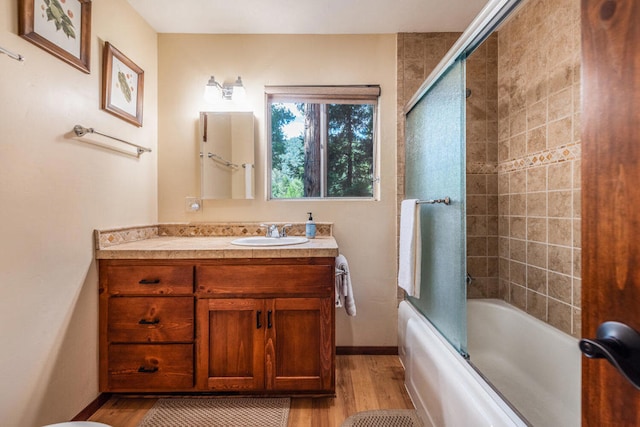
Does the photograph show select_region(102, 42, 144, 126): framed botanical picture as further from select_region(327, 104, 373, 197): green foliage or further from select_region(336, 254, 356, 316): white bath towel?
select_region(336, 254, 356, 316): white bath towel

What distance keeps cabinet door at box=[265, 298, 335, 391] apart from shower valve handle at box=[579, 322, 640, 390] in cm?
132

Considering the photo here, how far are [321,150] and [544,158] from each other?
141 cm

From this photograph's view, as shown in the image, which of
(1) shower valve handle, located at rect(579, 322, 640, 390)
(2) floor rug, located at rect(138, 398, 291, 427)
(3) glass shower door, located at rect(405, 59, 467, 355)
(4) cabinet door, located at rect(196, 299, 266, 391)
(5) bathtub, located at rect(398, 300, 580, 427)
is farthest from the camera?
(4) cabinet door, located at rect(196, 299, 266, 391)

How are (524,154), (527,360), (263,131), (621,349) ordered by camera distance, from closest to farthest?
(621,349), (527,360), (524,154), (263,131)

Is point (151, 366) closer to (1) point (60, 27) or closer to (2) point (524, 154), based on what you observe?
(1) point (60, 27)

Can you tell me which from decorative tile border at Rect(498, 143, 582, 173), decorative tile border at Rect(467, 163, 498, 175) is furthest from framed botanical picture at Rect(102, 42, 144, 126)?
decorative tile border at Rect(498, 143, 582, 173)

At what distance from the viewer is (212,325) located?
166cm

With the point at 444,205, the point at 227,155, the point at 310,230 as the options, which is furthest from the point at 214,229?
the point at 444,205

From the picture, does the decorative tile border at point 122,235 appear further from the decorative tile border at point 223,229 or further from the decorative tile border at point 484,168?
the decorative tile border at point 484,168

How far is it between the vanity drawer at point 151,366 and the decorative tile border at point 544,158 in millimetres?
2229

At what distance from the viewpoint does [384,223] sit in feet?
7.38

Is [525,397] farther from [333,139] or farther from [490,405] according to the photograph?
[333,139]

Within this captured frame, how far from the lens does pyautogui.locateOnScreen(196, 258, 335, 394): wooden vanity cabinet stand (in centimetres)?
165

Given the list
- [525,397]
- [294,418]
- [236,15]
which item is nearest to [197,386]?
[294,418]
